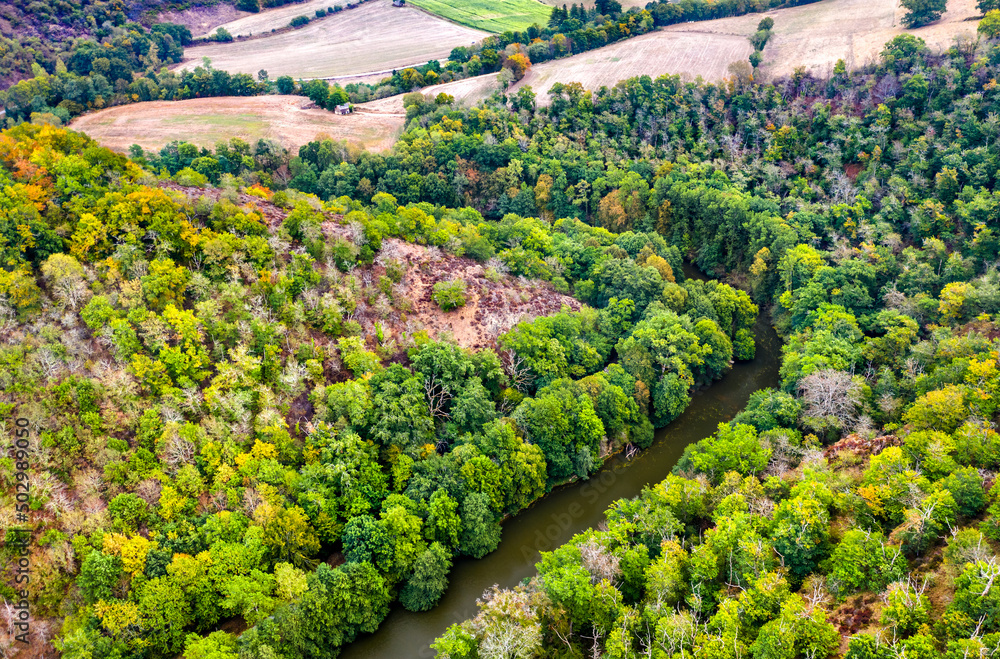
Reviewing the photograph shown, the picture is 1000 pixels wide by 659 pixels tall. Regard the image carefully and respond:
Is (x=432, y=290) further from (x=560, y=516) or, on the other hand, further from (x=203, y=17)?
(x=203, y=17)

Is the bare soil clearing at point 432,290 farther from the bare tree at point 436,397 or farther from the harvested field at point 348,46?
the harvested field at point 348,46

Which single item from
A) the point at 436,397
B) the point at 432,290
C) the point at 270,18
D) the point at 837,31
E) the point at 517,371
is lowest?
the point at 517,371

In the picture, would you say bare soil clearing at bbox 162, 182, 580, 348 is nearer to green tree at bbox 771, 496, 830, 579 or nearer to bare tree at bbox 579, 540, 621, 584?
bare tree at bbox 579, 540, 621, 584

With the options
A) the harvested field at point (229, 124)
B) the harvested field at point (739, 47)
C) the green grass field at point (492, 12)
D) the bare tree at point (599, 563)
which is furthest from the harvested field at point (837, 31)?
the bare tree at point (599, 563)

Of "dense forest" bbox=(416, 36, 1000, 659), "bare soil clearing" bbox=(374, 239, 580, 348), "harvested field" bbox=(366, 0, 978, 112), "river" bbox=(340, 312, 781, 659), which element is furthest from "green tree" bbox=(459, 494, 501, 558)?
"harvested field" bbox=(366, 0, 978, 112)

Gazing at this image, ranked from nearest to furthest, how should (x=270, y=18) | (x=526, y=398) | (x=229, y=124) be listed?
(x=526, y=398) → (x=229, y=124) → (x=270, y=18)

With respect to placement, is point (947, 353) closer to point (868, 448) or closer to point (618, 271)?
point (868, 448)

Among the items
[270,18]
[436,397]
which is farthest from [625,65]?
[270,18]
